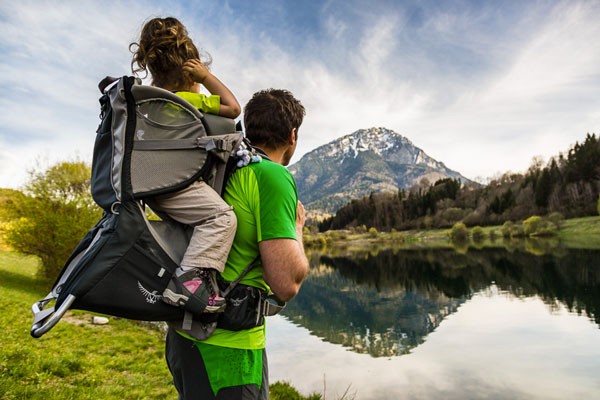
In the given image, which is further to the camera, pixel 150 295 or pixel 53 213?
pixel 53 213

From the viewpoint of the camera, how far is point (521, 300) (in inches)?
902

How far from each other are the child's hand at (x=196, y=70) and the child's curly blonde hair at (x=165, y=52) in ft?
0.14

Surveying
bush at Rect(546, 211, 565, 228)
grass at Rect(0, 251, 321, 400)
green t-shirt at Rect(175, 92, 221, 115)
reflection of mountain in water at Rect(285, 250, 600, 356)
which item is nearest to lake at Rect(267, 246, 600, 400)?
reflection of mountain in water at Rect(285, 250, 600, 356)

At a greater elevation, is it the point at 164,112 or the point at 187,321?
the point at 164,112

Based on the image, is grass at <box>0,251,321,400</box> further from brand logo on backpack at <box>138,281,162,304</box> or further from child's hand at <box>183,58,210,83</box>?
child's hand at <box>183,58,210,83</box>

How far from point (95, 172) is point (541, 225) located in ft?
289

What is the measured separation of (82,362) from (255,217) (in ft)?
26.0

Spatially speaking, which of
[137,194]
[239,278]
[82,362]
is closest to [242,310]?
[239,278]

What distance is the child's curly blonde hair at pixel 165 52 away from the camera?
2459 millimetres

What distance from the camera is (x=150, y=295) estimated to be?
1918 mm

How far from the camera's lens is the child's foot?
6.31ft

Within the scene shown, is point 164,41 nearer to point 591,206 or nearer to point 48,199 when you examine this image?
point 48,199

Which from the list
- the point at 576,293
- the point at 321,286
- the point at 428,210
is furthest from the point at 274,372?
the point at 428,210

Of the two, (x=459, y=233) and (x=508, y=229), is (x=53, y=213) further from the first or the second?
(x=459, y=233)
